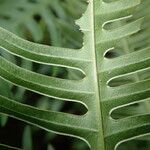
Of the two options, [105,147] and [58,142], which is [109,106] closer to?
[105,147]

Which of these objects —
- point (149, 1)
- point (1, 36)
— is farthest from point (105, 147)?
point (149, 1)

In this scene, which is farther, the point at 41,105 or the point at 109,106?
the point at 41,105

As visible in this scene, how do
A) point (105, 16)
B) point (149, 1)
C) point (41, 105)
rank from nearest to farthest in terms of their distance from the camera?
Answer: 1. point (105, 16)
2. point (41, 105)
3. point (149, 1)

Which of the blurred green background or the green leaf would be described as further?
the blurred green background

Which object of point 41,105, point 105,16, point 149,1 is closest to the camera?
point 105,16

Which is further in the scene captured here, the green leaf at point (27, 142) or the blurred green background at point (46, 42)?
the blurred green background at point (46, 42)

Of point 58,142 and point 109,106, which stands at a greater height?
point 109,106

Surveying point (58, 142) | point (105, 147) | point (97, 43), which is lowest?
point (58, 142)

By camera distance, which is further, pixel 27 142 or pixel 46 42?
pixel 46 42
